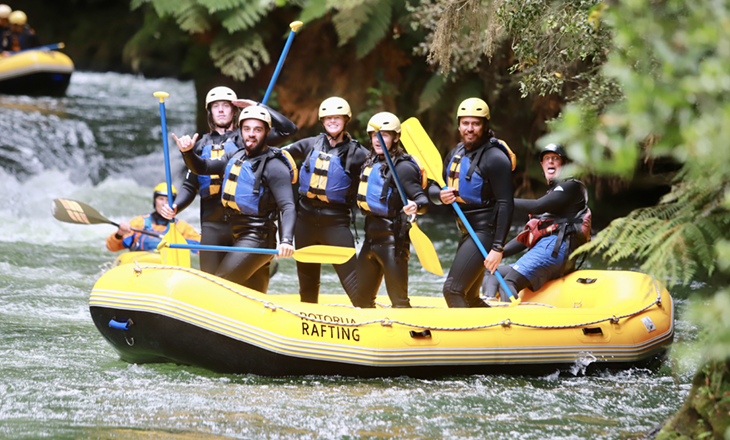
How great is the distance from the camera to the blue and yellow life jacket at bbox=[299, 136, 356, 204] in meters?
4.78

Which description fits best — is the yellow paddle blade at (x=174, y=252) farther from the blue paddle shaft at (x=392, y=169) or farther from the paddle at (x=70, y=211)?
the blue paddle shaft at (x=392, y=169)

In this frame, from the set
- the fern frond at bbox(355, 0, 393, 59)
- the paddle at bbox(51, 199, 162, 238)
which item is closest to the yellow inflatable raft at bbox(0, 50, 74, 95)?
the fern frond at bbox(355, 0, 393, 59)

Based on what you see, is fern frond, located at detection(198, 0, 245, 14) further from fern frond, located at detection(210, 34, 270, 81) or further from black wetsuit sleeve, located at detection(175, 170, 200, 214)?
black wetsuit sleeve, located at detection(175, 170, 200, 214)

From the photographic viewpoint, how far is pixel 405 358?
14.9 feet

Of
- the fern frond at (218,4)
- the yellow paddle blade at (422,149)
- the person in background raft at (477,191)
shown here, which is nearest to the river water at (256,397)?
the person in background raft at (477,191)

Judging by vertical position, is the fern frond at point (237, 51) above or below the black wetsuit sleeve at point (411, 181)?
above

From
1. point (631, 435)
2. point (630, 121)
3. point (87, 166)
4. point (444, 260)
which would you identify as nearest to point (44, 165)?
point (87, 166)

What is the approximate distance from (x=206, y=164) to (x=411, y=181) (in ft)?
4.32

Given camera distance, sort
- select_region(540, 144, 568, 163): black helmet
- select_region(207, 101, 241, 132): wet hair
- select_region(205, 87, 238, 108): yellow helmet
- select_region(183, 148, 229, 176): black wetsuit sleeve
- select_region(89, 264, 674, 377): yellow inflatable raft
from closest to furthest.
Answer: select_region(89, 264, 674, 377): yellow inflatable raft, select_region(183, 148, 229, 176): black wetsuit sleeve, select_region(205, 87, 238, 108): yellow helmet, select_region(207, 101, 241, 132): wet hair, select_region(540, 144, 568, 163): black helmet

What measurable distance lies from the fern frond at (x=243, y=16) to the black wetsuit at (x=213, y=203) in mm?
5648

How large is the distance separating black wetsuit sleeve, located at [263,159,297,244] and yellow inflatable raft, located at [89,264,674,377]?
51cm

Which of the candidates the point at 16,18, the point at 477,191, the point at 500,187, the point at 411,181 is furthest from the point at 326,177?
the point at 16,18

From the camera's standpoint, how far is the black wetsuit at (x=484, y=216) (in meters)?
4.64

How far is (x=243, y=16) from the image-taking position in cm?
1055
